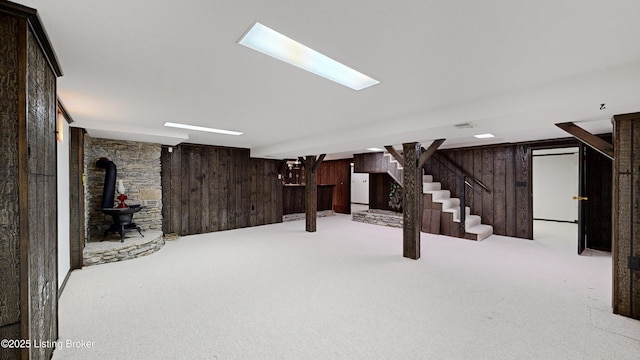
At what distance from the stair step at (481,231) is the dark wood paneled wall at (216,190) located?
5.15 metres

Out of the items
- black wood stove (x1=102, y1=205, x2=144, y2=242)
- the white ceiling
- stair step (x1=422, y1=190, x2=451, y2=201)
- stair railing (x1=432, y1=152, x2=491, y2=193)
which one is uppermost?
the white ceiling

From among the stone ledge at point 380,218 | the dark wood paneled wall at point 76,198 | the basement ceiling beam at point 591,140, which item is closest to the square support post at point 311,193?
the stone ledge at point 380,218

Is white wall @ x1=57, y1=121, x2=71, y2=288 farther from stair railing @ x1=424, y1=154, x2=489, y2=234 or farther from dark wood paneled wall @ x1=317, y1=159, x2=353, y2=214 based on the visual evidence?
dark wood paneled wall @ x1=317, y1=159, x2=353, y2=214

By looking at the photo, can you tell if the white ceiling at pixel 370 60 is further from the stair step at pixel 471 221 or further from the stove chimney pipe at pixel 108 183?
the stair step at pixel 471 221

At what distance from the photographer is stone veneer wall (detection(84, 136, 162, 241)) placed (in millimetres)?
4734

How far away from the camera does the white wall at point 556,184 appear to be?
7.43 m

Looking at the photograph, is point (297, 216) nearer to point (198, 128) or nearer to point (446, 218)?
point (446, 218)

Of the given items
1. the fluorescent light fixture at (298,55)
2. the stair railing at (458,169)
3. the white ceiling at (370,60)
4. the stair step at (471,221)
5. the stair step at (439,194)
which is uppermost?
the fluorescent light fixture at (298,55)

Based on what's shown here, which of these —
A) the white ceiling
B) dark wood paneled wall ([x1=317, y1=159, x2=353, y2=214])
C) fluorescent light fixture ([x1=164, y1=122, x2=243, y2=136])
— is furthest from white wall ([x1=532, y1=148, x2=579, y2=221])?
fluorescent light fixture ([x1=164, y1=122, x2=243, y2=136])

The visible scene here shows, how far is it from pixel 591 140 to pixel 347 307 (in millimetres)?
3196

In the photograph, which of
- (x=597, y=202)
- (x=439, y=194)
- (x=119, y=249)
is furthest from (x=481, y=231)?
(x=119, y=249)

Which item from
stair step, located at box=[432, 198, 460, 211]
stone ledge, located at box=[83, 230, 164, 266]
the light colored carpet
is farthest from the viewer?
stair step, located at box=[432, 198, 460, 211]

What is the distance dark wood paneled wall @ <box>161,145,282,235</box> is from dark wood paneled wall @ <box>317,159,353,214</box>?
127 inches

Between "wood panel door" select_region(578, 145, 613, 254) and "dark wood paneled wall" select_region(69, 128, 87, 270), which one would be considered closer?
"dark wood paneled wall" select_region(69, 128, 87, 270)
